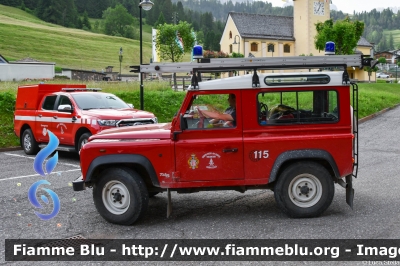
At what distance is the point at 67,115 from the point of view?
13656 mm

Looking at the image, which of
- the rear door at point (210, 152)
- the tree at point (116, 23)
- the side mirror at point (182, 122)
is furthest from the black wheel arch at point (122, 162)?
the tree at point (116, 23)

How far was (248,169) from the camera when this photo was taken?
6.92 metres

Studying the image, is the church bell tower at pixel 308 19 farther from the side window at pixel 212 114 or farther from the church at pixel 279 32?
the side window at pixel 212 114

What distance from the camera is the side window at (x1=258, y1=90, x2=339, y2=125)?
6973mm

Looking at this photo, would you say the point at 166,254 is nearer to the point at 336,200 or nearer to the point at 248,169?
the point at 248,169

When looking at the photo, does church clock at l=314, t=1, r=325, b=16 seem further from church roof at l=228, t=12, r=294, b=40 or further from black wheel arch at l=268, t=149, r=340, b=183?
black wheel arch at l=268, t=149, r=340, b=183

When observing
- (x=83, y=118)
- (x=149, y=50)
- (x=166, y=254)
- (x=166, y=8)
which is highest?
(x=166, y=8)

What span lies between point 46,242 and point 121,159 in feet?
5.00

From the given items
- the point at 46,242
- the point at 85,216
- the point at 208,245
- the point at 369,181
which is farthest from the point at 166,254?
the point at 369,181

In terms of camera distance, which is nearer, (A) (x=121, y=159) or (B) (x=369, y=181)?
(A) (x=121, y=159)

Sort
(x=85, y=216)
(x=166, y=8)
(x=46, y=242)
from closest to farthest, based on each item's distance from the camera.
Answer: (x=46, y=242)
(x=85, y=216)
(x=166, y=8)

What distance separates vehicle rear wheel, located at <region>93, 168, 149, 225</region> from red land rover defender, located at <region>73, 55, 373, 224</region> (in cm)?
1

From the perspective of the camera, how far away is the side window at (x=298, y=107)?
6.97 metres

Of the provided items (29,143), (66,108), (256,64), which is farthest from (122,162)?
(29,143)
